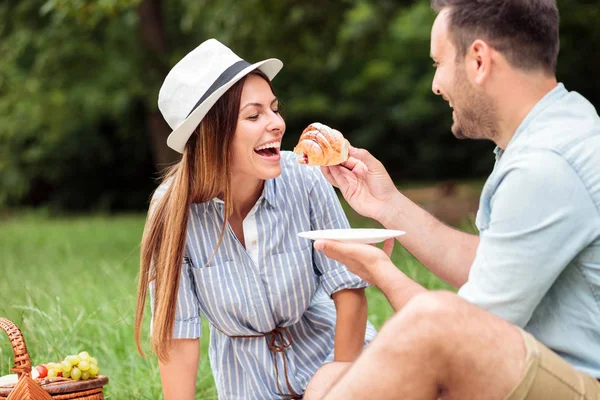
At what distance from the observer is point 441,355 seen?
7.52ft

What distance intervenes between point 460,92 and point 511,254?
0.61 m

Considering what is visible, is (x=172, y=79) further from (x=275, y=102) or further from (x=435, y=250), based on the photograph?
(x=435, y=250)

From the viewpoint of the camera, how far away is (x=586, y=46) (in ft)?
41.9

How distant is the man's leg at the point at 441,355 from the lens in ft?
7.47

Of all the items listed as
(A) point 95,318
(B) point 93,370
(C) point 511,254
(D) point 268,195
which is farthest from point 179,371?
(A) point 95,318

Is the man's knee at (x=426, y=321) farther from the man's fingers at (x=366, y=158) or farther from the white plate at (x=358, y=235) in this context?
the man's fingers at (x=366, y=158)

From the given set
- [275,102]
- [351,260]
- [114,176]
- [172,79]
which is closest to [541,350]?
[351,260]

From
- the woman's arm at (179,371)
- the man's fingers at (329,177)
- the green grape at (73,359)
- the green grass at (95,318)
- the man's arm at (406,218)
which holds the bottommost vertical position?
the green grass at (95,318)

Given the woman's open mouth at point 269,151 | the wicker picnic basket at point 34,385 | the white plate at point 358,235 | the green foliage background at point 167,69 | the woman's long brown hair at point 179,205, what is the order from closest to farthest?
the white plate at point 358,235 → the wicker picnic basket at point 34,385 → the woman's long brown hair at point 179,205 → the woman's open mouth at point 269,151 → the green foliage background at point 167,69

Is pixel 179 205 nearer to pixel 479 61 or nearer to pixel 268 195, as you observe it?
pixel 268 195

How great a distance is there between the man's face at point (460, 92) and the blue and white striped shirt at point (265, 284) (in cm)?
103

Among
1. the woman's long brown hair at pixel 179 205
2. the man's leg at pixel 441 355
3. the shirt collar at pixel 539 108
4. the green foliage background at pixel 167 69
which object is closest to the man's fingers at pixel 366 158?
the woman's long brown hair at pixel 179 205

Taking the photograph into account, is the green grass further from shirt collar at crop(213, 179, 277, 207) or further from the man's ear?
the man's ear

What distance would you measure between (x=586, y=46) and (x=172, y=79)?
1059 centimetres
